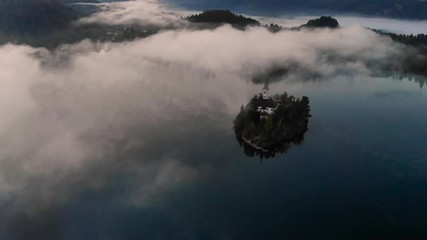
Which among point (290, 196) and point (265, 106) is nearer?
point (290, 196)

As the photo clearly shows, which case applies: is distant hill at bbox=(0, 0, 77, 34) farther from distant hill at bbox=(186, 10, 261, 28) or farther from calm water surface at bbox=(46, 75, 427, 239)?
calm water surface at bbox=(46, 75, 427, 239)

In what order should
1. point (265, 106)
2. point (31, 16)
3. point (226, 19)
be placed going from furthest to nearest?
point (226, 19)
point (31, 16)
point (265, 106)

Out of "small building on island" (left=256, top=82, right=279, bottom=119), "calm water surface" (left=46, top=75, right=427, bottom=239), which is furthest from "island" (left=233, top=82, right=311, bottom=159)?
"calm water surface" (left=46, top=75, right=427, bottom=239)

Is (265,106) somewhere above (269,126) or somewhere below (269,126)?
above

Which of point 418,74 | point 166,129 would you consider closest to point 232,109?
point 166,129

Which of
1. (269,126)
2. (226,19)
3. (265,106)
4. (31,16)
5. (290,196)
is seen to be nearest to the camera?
(290,196)

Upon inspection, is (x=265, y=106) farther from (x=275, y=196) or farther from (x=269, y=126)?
(x=275, y=196)

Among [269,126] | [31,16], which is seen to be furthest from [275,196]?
[31,16]
